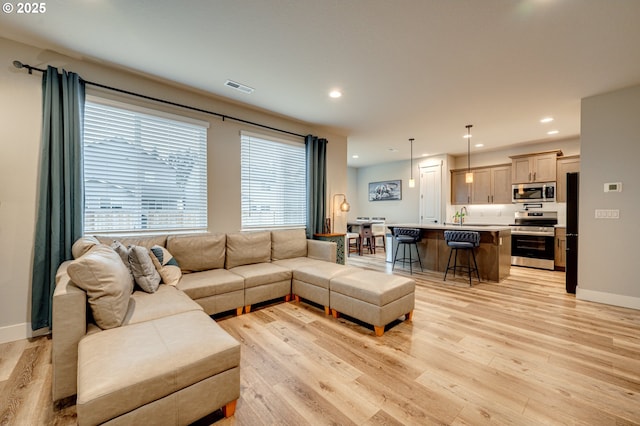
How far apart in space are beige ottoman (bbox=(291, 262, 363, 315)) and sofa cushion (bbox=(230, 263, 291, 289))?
0.18 m

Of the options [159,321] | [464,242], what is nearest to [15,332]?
[159,321]

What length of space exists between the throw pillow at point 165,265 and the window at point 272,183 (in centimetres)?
138

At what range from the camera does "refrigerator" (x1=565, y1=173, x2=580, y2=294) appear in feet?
13.0

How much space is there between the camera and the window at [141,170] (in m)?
2.99

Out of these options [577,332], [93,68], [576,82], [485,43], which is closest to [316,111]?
[485,43]

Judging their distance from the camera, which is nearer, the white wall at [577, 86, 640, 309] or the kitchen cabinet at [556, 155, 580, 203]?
the white wall at [577, 86, 640, 309]

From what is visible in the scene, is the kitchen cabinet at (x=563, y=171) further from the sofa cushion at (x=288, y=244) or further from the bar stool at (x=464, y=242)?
the sofa cushion at (x=288, y=244)

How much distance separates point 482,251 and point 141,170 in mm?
5478

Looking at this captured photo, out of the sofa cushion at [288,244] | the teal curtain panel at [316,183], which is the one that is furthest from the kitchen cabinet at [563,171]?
A: the sofa cushion at [288,244]

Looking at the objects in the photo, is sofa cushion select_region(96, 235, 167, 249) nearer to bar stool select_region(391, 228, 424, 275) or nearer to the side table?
the side table

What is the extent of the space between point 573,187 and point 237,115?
5.17 metres

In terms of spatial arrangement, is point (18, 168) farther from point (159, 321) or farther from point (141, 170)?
point (159, 321)

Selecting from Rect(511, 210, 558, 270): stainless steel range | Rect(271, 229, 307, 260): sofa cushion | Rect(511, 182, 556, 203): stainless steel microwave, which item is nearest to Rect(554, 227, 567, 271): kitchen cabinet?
Rect(511, 210, 558, 270): stainless steel range

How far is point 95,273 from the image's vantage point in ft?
5.78
